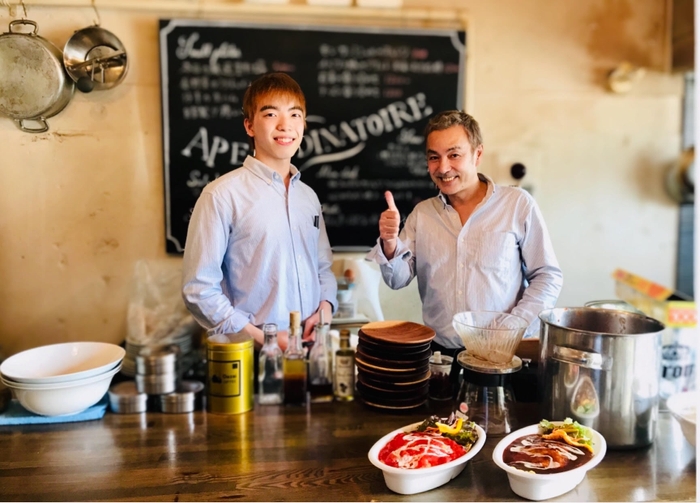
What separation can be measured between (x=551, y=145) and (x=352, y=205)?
941 millimetres

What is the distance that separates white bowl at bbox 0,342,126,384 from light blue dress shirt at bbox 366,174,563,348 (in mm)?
858

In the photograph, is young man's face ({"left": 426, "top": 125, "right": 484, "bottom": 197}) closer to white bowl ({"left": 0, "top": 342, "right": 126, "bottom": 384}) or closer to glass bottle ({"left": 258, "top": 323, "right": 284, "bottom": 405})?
glass bottle ({"left": 258, "top": 323, "right": 284, "bottom": 405})

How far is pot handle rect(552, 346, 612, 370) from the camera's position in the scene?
4.39ft

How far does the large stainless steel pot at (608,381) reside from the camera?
133 cm

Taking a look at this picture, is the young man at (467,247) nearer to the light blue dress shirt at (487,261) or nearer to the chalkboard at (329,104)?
the light blue dress shirt at (487,261)

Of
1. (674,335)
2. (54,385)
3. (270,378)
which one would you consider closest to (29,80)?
(54,385)

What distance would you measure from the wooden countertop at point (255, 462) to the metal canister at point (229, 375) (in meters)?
0.04

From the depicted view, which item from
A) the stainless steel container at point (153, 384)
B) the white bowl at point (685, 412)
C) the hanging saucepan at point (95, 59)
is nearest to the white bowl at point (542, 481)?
the white bowl at point (685, 412)

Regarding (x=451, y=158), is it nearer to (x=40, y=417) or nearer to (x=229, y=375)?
(x=229, y=375)

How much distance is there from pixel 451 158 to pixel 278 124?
0.50m

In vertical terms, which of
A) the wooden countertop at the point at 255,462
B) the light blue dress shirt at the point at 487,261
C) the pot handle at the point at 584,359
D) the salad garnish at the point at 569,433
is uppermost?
the light blue dress shirt at the point at 487,261

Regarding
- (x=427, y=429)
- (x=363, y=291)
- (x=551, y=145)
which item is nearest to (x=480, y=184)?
(x=363, y=291)

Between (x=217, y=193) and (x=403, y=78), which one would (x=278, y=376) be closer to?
(x=217, y=193)

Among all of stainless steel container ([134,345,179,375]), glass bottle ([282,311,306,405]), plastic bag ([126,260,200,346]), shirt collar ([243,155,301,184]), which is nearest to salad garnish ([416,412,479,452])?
glass bottle ([282,311,306,405])
